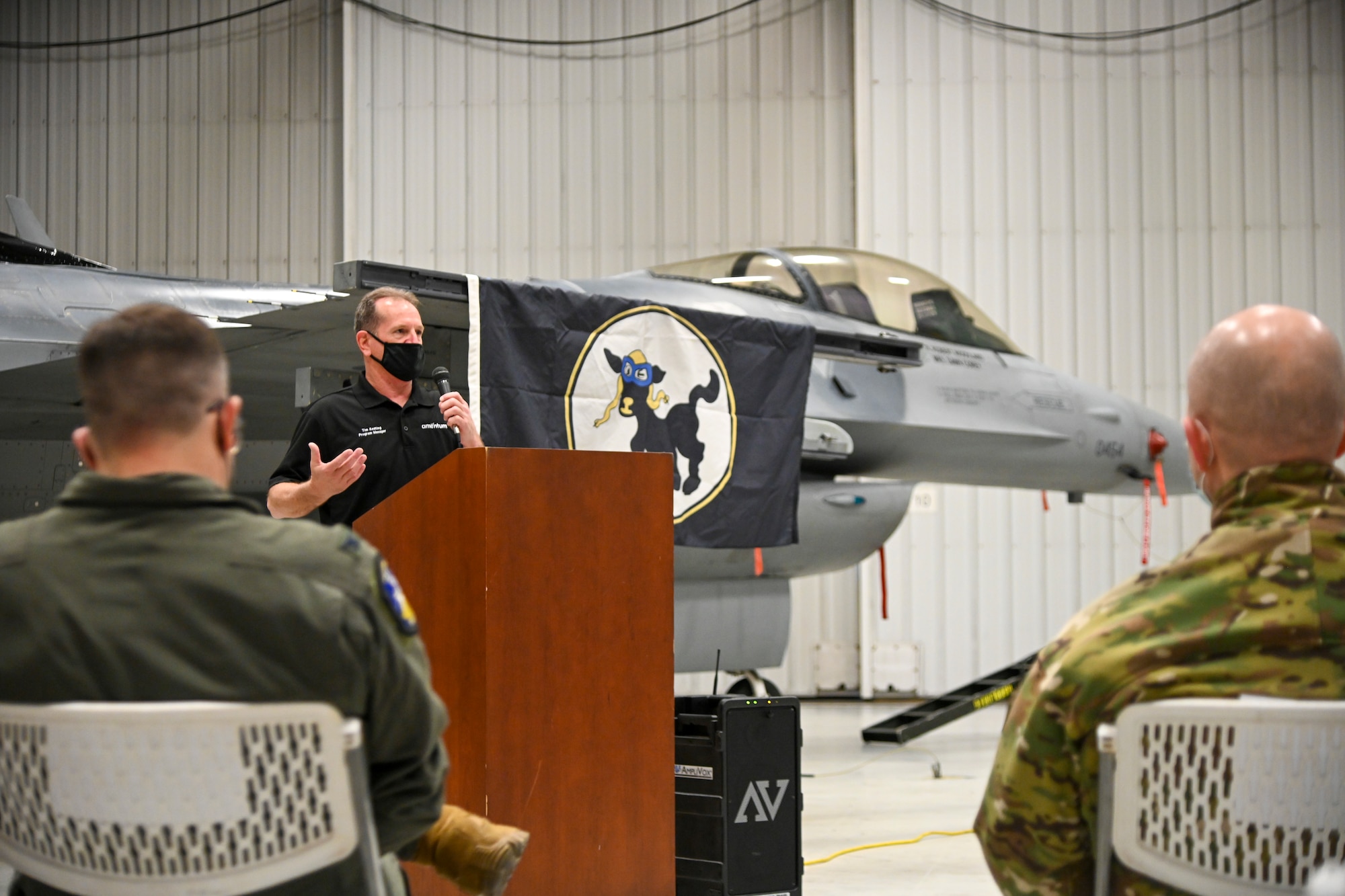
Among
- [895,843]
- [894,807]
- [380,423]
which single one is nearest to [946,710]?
[894,807]

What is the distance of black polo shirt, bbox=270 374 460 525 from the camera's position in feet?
11.6

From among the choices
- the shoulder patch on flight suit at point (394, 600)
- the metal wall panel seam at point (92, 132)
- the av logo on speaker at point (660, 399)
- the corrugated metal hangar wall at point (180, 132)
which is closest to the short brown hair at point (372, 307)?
the av logo on speaker at point (660, 399)

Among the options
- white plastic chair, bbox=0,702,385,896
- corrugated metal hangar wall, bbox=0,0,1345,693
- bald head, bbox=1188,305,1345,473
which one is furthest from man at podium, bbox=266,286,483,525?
corrugated metal hangar wall, bbox=0,0,1345,693

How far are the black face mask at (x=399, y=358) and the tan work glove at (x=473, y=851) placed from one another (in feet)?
6.45

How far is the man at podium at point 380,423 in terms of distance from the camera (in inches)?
139

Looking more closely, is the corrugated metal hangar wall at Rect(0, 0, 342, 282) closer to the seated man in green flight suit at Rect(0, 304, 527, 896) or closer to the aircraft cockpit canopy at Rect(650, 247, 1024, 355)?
the aircraft cockpit canopy at Rect(650, 247, 1024, 355)

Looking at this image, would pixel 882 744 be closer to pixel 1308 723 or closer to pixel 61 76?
pixel 1308 723

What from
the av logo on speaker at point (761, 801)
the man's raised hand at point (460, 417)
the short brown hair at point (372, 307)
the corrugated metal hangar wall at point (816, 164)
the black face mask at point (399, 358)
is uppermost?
the corrugated metal hangar wall at point (816, 164)

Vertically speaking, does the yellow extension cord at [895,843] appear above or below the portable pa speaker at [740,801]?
below

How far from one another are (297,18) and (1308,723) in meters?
13.0

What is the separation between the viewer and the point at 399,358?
11.9 ft

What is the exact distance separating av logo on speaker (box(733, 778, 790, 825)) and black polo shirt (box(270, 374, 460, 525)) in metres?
1.40

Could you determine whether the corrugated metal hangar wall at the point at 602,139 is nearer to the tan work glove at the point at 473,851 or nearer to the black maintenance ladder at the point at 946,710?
the black maintenance ladder at the point at 946,710

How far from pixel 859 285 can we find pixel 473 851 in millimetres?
6161
